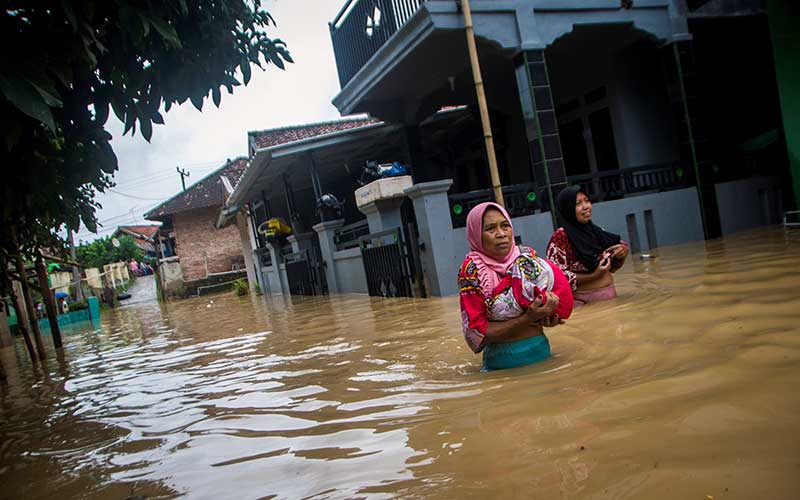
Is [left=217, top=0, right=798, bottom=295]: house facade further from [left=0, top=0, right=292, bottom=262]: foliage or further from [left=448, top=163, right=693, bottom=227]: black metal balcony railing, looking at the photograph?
[left=0, top=0, right=292, bottom=262]: foliage

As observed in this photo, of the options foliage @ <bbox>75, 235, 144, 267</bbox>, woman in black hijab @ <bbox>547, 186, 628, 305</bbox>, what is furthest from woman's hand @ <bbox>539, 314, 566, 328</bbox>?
foliage @ <bbox>75, 235, 144, 267</bbox>

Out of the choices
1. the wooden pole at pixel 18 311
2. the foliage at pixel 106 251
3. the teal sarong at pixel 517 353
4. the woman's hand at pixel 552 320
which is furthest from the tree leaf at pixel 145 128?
the foliage at pixel 106 251

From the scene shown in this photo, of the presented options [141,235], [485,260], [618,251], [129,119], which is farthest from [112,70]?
[141,235]

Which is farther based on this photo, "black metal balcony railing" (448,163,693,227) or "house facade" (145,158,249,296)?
"house facade" (145,158,249,296)

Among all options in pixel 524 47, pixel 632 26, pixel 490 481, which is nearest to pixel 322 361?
pixel 490 481

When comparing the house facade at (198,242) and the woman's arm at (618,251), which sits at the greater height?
the house facade at (198,242)

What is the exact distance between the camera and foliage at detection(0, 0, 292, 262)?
2.80 m

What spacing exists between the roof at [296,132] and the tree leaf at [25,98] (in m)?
13.7

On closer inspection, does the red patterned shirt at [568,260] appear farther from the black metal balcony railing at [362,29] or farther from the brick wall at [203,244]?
the brick wall at [203,244]

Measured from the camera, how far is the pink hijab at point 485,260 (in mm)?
3580

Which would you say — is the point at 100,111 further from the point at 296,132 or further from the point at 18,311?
the point at 296,132

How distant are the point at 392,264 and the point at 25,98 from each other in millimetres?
7980

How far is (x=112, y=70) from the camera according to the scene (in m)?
3.45

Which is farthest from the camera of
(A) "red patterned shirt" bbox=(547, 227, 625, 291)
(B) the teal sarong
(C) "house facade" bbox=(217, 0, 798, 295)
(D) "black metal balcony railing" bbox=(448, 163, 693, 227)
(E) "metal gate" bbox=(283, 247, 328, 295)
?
(E) "metal gate" bbox=(283, 247, 328, 295)
